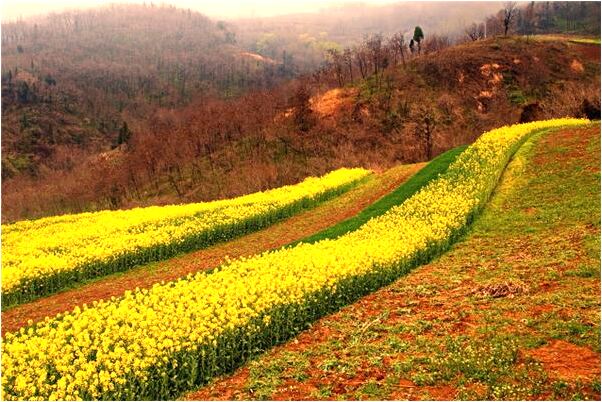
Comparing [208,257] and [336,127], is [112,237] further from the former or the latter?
[336,127]

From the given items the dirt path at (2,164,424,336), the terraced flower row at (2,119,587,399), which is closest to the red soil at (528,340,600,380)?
the terraced flower row at (2,119,587,399)

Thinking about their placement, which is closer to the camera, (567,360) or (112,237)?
(567,360)

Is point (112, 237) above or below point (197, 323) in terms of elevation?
below

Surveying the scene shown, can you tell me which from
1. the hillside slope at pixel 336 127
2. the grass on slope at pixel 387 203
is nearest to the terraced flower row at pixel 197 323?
the grass on slope at pixel 387 203

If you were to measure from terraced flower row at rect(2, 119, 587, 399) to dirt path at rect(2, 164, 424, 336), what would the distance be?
26.1 ft

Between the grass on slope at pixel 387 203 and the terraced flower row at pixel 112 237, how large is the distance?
7219mm

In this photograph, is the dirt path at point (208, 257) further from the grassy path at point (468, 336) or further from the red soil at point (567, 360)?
the red soil at point (567, 360)

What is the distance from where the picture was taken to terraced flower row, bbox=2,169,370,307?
2627 centimetres

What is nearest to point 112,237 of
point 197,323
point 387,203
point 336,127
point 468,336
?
point 387,203

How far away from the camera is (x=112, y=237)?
3325 cm

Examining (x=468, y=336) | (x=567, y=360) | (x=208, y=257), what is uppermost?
(x=567, y=360)

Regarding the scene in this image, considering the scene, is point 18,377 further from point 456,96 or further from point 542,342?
point 456,96

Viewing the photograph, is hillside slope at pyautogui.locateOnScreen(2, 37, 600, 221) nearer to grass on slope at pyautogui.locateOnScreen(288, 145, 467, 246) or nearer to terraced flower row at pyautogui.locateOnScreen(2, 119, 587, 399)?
grass on slope at pyautogui.locateOnScreen(288, 145, 467, 246)

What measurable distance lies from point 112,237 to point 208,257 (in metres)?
6.95
